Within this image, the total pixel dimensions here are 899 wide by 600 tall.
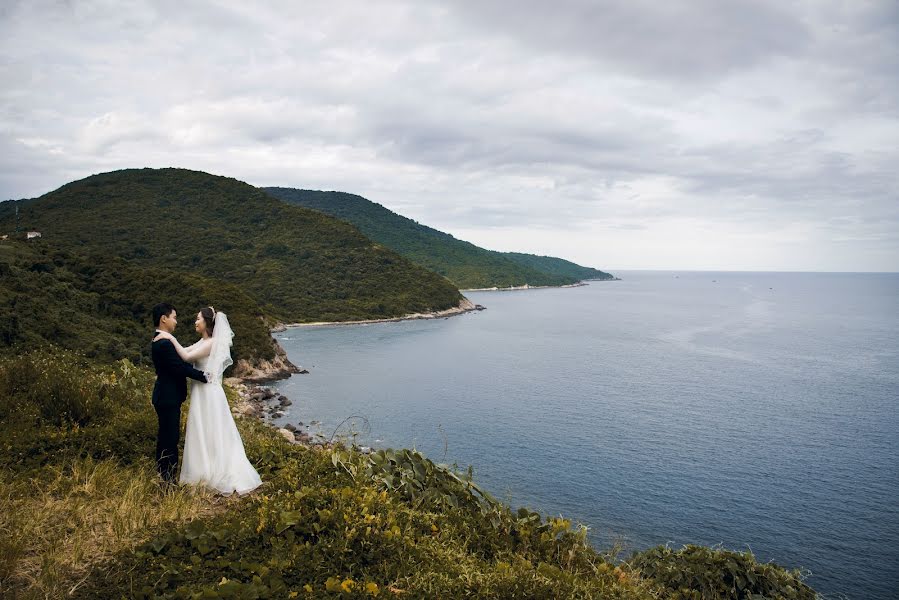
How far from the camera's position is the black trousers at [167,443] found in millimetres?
7075

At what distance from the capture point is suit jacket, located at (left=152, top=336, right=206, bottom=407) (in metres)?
6.77

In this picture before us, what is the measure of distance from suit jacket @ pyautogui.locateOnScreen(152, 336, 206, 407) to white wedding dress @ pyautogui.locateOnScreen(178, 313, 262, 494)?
23 cm

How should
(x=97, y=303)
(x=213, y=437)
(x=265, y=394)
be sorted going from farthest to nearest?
(x=97, y=303) < (x=265, y=394) < (x=213, y=437)

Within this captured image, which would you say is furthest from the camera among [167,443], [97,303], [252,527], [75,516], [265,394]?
[97,303]

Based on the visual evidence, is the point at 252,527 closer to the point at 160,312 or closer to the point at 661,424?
the point at 160,312

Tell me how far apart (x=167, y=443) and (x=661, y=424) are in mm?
42291

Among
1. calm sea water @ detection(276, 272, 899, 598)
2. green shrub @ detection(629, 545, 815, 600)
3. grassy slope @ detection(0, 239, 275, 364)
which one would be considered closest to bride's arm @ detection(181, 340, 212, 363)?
calm sea water @ detection(276, 272, 899, 598)

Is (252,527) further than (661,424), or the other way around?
(661,424)

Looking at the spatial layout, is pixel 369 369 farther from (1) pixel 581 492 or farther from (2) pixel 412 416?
(1) pixel 581 492

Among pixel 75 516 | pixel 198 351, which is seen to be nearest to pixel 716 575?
pixel 198 351

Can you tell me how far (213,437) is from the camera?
23.9 ft

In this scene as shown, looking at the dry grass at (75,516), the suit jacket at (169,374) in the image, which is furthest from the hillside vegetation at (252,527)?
the suit jacket at (169,374)

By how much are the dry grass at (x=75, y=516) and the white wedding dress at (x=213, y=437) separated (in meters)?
0.28

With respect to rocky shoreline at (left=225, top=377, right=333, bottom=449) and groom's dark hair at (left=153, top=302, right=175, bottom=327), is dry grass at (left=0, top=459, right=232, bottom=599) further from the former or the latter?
rocky shoreline at (left=225, top=377, right=333, bottom=449)
